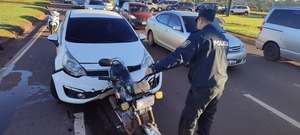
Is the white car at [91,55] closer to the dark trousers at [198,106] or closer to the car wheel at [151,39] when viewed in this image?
the dark trousers at [198,106]

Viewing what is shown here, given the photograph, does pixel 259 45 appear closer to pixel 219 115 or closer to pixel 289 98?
pixel 289 98

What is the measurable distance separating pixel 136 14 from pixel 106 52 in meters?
12.4

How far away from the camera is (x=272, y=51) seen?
31.7 ft

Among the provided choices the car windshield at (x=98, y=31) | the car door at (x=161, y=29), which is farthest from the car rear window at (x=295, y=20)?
the car windshield at (x=98, y=31)

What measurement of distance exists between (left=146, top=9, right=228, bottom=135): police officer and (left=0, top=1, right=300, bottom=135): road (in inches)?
45.3

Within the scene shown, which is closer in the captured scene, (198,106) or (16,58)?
(198,106)

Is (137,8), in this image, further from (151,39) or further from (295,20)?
(295,20)

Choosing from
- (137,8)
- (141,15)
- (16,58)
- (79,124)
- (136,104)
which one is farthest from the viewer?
(137,8)

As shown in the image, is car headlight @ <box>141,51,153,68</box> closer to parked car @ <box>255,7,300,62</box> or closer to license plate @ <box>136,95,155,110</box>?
license plate @ <box>136,95,155,110</box>

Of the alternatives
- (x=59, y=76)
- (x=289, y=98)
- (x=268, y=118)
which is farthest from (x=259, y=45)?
(x=59, y=76)

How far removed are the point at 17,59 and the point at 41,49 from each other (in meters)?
1.47

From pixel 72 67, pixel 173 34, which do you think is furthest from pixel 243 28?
pixel 72 67

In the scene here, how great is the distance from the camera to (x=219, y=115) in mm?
4945

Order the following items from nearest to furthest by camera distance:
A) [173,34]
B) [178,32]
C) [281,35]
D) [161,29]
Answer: [178,32] < [173,34] < [281,35] < [161,29]
